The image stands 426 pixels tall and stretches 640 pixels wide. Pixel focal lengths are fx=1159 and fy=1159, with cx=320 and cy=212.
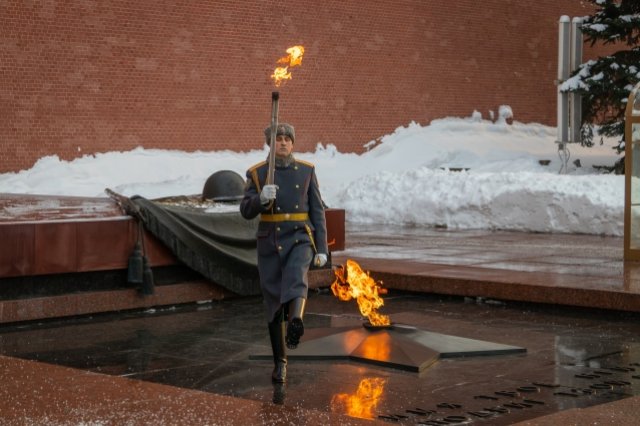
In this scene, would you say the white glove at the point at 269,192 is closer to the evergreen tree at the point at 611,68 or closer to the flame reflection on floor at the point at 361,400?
the flame reflection on floor at the point at 361,400

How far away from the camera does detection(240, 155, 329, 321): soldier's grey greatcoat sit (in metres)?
6.04

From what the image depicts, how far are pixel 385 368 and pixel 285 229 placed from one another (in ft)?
3.51

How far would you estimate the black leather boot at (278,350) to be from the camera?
612 cm

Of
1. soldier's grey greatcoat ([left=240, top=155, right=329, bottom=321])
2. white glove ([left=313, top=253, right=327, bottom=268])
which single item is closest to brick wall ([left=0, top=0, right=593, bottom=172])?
soldier's grey greatcoat ([left=240, top=155, right=329, bottom=321])

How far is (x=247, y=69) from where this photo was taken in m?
22.7

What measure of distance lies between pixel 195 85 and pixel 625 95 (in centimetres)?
794

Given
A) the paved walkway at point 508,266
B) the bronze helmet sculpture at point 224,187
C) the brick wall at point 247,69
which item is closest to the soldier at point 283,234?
the paved walkway at point 508,266

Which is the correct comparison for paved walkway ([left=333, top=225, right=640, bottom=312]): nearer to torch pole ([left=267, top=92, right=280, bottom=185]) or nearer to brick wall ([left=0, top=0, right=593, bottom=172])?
torch pole ([left=267, top=92, right=280, bottom=185])

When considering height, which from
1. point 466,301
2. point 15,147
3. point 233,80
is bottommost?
point 466,301

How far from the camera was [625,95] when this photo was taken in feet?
68.6

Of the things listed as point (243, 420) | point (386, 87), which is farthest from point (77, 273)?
point (386, 87)

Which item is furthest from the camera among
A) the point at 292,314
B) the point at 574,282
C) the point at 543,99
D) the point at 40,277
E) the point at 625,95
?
the point at 543,99

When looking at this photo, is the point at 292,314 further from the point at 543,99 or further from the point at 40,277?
the point at 543,99

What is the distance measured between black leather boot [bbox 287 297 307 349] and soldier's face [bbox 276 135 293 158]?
0.78 metres
